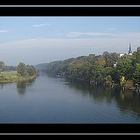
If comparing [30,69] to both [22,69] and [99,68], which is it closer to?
[22,69]

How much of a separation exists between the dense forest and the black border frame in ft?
2.15

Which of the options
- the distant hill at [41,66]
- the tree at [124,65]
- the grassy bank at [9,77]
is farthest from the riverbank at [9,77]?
the tree at [124,65]

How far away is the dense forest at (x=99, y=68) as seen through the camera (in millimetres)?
2275

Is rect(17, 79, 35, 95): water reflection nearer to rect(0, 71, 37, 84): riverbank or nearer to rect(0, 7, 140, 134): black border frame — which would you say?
rect(0, 71, 37, 84): riverbank

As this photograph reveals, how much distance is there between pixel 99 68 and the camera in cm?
280

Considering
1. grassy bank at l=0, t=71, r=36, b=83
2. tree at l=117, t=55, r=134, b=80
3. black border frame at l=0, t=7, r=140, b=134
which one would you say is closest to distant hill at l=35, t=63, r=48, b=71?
grassy bank at l=0, t=71, r=36, b=83

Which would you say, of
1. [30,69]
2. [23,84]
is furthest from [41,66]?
[23,84]

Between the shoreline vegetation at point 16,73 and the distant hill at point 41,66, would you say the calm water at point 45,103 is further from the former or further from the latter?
the distant hill at point 41,66

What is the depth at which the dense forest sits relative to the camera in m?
2.28
